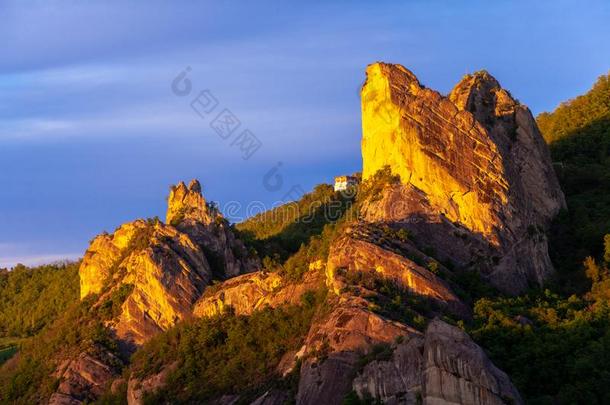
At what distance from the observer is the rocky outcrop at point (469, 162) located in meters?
67.2

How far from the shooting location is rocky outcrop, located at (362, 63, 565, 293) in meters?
67.2

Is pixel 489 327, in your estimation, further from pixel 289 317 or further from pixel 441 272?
pixel 289 317

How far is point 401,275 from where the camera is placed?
60531 millimetres

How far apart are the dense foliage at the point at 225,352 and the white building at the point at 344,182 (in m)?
43.1

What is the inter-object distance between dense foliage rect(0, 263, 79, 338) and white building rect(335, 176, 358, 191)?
24282mm

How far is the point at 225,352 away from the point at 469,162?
55.0ft

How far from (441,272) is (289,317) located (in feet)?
26.3

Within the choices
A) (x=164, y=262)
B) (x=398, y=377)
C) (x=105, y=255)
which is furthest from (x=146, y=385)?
(x=398, y=377)

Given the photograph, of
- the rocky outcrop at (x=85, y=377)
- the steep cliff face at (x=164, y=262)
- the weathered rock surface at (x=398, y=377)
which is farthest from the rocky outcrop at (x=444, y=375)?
the rocky outcrop at (x=85, y=377)

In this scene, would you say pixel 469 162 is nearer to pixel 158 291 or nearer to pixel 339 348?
pixel 339 348

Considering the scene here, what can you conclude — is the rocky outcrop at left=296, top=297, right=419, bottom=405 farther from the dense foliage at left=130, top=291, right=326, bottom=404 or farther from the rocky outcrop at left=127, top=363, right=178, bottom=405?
the rocky outcrop at left=127, top=363, right=178, bottom=405

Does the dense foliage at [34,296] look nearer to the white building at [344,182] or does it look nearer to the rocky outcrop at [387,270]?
the white building at [344,182]

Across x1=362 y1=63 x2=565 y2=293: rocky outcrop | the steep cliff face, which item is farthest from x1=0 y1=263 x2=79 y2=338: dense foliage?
x1=362 y1=63 x2=565 y2=293: rocky outcrop

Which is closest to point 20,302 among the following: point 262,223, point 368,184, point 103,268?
point 262,223
